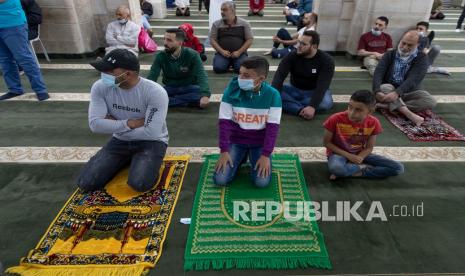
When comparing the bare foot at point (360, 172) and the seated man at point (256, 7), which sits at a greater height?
the seated man at point (256, 7)

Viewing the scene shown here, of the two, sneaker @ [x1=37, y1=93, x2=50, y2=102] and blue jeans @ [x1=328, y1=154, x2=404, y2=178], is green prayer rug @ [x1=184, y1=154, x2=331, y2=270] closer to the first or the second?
blue jeans @ [x1=328, y1=154, x2=404, y2=178]

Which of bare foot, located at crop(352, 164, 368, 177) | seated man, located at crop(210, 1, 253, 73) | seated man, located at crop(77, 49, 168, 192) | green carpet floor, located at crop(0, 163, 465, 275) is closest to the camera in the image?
green carpet floor, located at crop(0, 163, 465, 275)

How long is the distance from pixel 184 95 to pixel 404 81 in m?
2.76

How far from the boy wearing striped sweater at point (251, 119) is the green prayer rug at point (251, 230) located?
0.13m

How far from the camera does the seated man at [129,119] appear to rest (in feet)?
7.86

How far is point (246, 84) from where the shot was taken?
230 centimetres

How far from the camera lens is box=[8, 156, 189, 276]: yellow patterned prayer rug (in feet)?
6.07

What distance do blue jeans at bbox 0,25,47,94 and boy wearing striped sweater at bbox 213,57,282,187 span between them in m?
3.07

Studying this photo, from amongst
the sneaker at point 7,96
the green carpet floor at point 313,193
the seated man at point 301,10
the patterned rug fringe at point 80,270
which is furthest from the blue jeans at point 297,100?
the seated man at point 301,10

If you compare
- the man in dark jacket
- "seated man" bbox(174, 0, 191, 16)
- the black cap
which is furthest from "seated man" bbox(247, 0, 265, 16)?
the black cap

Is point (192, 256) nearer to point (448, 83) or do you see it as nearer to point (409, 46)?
point (409, 46)

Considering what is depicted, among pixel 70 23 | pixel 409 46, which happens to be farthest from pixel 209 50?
pixel 409 46

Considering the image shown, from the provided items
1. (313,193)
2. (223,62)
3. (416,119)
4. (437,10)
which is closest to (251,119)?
(313,193)

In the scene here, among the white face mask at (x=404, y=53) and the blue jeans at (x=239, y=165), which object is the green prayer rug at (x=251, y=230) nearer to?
the blue jeans at (x=239, y=165)
